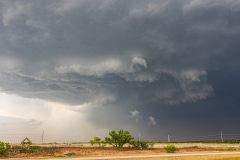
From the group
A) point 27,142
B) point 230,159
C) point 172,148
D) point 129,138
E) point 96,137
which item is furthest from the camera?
point 96,137

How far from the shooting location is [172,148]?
158ft

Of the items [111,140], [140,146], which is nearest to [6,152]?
[111,140]

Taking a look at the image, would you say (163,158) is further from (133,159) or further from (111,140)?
(111,140)

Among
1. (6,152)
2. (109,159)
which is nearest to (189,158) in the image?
(109,159)

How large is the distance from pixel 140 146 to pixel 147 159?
3137 centimetres

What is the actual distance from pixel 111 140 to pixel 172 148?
63.0 ft

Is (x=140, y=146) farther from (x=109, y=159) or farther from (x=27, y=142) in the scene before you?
(x=109, y=159)

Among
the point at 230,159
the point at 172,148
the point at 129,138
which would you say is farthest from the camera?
the point at 129,138

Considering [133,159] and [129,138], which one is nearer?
[133,159]

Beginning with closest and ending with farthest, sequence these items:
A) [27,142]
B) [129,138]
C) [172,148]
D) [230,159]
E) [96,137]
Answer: [230,159]
[172,148]
[27,142]
[129,138]
[96,137]

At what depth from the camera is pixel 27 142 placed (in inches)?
2228

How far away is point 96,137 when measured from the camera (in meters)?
72.6

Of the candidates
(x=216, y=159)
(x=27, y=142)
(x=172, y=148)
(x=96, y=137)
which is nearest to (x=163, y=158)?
(x=216, y=159)

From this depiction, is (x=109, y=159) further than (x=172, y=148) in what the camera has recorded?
No
